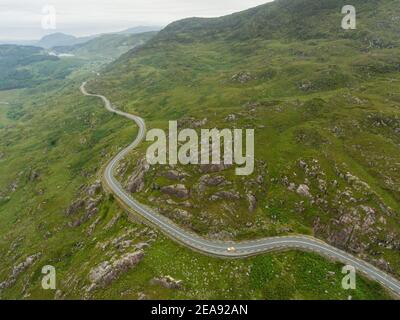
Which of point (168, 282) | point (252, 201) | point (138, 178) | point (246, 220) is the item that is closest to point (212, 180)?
point (252, 201)

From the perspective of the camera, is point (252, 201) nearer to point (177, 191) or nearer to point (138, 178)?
point (177, 191)

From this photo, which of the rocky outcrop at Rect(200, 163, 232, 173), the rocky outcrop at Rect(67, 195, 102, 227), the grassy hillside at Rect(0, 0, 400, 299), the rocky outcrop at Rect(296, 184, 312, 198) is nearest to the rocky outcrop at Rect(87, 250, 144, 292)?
the grassy hillside at Rect(0, 0, 400, 299)

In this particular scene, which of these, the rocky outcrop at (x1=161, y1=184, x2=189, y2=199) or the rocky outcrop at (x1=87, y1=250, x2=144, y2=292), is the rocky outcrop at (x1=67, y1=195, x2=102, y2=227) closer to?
the rocky outcrop at (x1=161, y1=184, x2=189, y2=199)

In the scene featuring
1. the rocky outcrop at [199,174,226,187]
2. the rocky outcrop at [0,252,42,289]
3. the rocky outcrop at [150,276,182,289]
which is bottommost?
the rocky outcrop at [0,252,42,289]

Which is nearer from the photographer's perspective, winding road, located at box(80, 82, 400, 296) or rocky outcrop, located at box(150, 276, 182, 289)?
rocky outcrop, located at box(150, 276, 182, 289)

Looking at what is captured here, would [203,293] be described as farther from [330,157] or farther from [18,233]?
[18,233]
